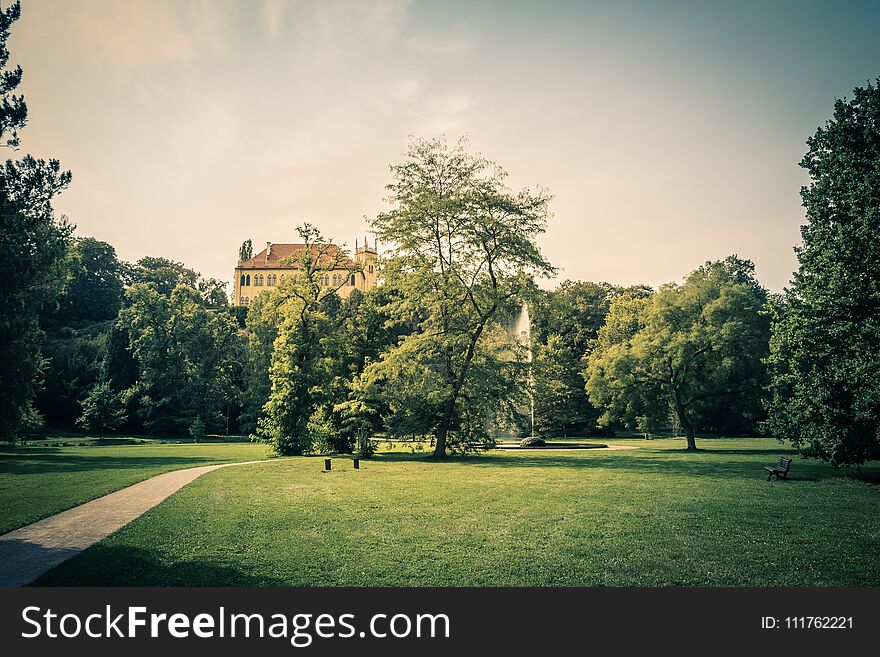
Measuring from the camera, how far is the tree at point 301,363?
3278cm

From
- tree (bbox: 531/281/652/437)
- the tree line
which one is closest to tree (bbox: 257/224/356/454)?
the tree line

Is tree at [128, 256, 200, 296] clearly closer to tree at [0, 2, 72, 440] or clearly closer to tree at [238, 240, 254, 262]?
tree at [238, 240, 254, 262]

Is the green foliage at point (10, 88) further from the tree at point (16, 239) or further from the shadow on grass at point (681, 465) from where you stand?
the shadow on grass at point (681, 465)

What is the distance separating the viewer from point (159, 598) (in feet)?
23.2

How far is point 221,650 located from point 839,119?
24.6 meters

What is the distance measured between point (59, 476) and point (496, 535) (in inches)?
670

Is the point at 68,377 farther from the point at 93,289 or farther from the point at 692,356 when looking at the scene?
the point at 692,356

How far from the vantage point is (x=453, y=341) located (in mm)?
30688

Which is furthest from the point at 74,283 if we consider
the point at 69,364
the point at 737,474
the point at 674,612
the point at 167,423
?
the point at 674,612

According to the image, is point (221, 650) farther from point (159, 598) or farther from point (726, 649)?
point (726, 649)

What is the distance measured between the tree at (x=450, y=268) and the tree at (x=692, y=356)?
453 inches

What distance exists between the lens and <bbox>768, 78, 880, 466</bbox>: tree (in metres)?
17.7

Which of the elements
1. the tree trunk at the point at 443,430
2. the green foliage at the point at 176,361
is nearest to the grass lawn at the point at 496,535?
the tree trunk at the point at 443,430

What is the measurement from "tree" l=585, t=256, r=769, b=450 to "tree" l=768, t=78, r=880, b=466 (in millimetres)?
13485
